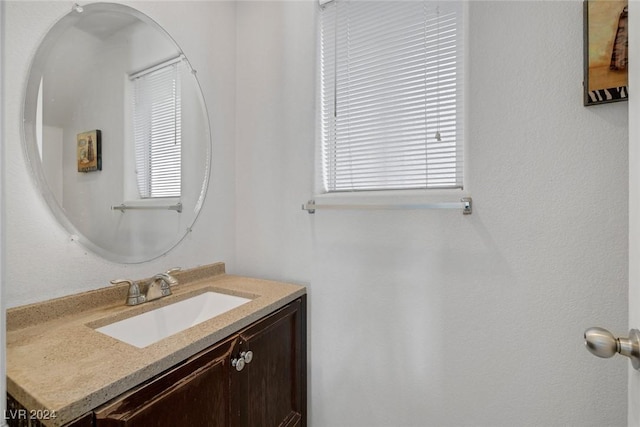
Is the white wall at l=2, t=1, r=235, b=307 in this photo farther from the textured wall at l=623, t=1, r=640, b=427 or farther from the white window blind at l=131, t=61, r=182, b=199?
the textured wall at l=623, t=1, r=640, b=427

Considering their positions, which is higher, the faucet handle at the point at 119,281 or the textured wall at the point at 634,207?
the textured wall at the point at 634,207

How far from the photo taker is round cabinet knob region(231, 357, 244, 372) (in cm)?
86

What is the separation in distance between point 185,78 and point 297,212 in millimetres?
819

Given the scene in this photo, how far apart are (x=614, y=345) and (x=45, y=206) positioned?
1.45m

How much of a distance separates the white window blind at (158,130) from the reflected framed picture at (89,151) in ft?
0.44

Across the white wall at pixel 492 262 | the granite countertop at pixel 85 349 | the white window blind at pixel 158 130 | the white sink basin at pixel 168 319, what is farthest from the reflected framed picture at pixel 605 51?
the white window blind at pixel 158 130

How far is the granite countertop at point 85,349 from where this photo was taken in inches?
21.1

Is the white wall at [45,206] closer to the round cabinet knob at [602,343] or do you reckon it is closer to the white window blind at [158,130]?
the white window blind at [158,130]

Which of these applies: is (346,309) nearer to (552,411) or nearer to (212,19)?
(552,411)

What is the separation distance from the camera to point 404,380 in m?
1.13

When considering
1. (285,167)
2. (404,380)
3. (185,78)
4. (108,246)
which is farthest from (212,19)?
(404,380)

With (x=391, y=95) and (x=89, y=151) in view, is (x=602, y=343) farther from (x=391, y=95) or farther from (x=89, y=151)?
(x=89, y=151)

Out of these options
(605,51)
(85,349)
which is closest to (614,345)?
(605,51)

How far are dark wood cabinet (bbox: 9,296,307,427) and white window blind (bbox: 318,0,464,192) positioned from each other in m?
0.70
